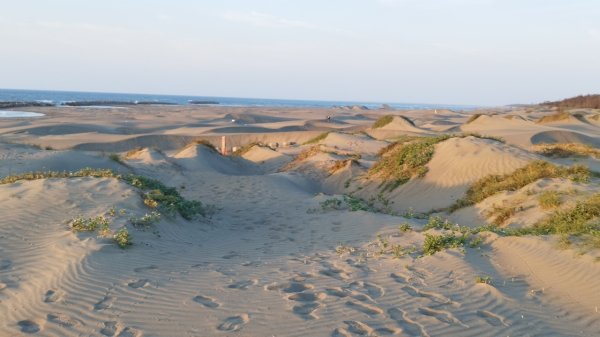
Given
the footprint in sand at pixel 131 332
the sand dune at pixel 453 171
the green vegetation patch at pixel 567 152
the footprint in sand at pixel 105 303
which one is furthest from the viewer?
the green vegetation patch at pixel 567 152

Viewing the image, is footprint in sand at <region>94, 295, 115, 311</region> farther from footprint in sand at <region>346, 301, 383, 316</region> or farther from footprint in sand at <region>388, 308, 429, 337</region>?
footprint in sand at <region>388, 308, 429, 337</region>

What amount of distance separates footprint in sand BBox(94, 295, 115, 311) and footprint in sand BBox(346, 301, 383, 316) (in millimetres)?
2326

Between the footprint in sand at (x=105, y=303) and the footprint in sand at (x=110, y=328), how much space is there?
1.26 feet

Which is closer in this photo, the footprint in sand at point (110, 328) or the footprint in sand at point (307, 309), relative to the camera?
the footprint in sand at point (110, 328)

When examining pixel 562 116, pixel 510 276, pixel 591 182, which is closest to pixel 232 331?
pixel 510 276

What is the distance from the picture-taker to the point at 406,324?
4.94 m

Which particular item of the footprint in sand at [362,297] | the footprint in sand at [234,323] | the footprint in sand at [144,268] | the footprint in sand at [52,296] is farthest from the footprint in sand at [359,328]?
the footprint in sand at [52,296]

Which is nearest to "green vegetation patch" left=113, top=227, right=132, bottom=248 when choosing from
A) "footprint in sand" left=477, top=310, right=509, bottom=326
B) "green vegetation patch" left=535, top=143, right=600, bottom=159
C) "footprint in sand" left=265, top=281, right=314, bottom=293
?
"footprint in sand" left=265, top=281, right=314, bottom=293

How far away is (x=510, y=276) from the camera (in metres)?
6.51

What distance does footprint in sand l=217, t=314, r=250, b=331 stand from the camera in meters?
4.74

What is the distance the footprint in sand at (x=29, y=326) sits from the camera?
4641 millimetres

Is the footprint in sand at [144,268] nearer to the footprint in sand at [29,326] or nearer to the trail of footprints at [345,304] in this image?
the trail of footprints at [345,304]

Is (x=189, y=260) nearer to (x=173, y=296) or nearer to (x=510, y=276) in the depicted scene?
(x=173, y=296)

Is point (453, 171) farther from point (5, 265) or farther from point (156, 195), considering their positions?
point (5, 265)
